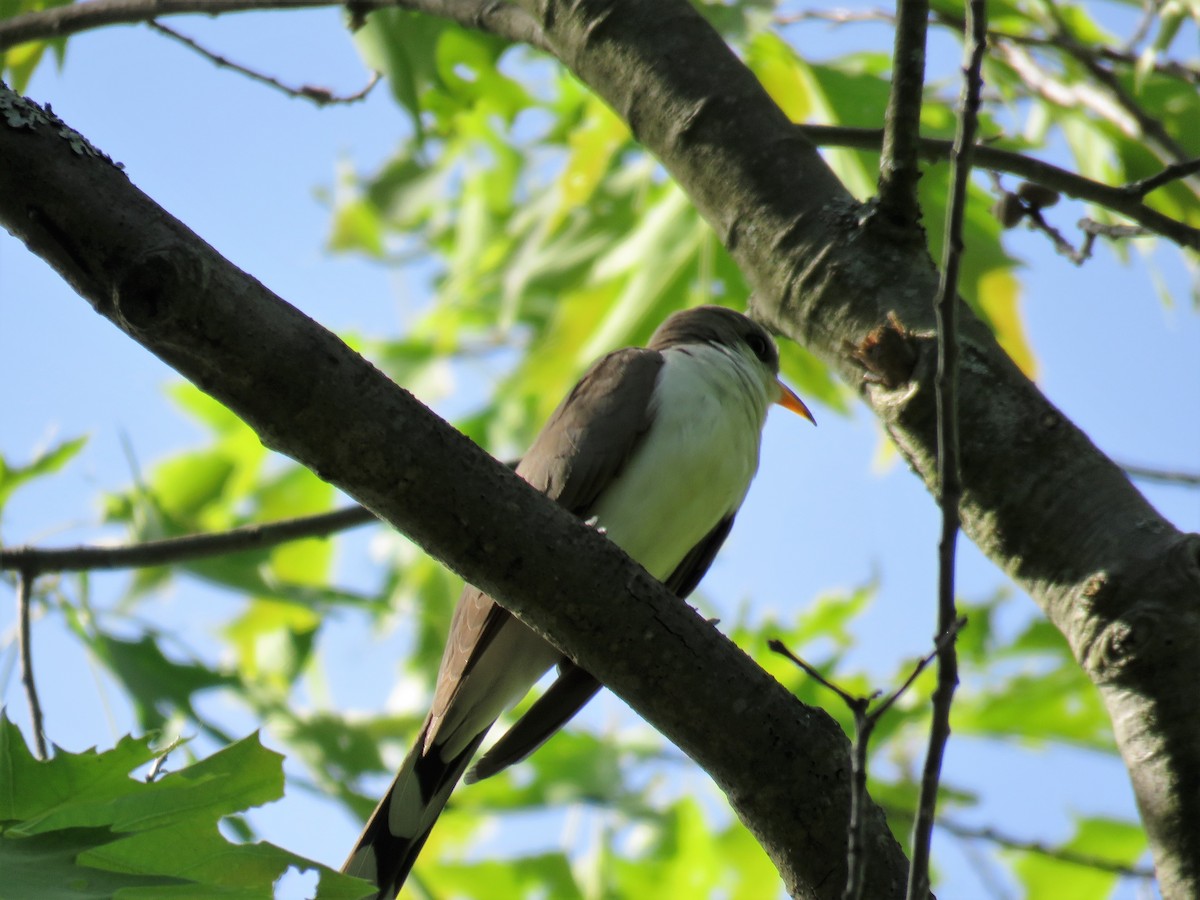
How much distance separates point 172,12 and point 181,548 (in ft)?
5.17

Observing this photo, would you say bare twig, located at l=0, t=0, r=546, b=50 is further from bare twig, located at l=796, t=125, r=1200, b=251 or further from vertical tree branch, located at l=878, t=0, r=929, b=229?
vertical tree branch, located at l=878, t=0, r=929, b=229

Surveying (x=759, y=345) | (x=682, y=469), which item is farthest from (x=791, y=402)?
(x=682, y=469)

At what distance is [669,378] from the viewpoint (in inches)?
177

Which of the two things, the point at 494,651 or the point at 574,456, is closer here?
the point at 494,651

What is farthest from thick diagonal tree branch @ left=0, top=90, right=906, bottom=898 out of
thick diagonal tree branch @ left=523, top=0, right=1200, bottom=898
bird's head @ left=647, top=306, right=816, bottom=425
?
bird's head @ left=647, top=306, right=816, bottom=425

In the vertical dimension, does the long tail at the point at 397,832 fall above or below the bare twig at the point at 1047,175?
below

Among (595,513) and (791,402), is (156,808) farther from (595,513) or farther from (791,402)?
(791,402)

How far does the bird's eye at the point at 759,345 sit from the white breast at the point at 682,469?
0.72 metres

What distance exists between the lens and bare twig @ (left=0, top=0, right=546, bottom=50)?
3.65 meters

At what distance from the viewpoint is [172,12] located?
3.83m

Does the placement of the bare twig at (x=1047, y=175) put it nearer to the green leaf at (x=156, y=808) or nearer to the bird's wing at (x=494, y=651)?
the bird's wing at (x=494, y=651)

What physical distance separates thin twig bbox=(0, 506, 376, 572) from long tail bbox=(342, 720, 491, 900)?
0.70 m

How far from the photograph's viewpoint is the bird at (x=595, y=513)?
378cm

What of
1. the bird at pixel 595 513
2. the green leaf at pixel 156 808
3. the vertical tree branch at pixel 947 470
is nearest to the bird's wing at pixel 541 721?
the bird at pixel 595 513
